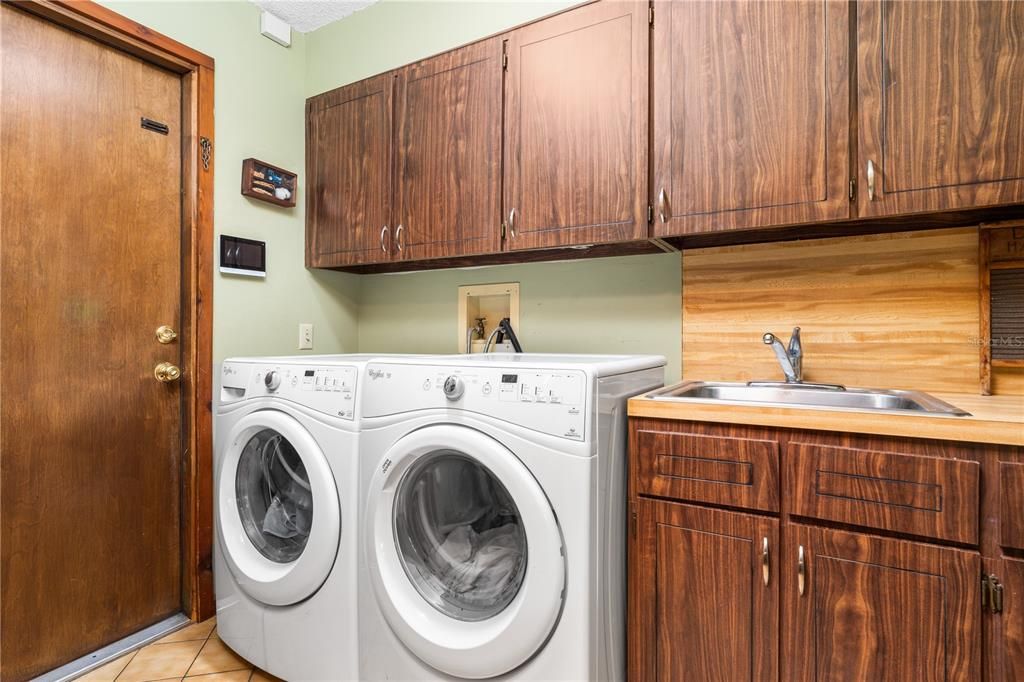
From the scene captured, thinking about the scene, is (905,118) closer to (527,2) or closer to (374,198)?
(527,2)

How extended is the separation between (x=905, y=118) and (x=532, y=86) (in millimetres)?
1051

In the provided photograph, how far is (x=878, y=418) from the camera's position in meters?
1.05

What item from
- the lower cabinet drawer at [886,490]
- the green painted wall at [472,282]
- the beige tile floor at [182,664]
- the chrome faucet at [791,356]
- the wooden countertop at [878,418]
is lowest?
the beige tile floor at [182,664]

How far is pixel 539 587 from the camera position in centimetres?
116

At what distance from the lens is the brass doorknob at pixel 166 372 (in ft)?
6.13

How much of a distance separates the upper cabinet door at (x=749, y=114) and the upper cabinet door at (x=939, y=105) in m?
0.06

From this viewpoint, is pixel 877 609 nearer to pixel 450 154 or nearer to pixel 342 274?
pixel 450 154

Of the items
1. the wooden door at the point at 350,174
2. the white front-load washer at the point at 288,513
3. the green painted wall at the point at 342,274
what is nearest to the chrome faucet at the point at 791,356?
the green painted wall at the point at 342,274

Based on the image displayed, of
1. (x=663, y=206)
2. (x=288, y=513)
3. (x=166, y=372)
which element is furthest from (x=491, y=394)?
(x=166, y=372)

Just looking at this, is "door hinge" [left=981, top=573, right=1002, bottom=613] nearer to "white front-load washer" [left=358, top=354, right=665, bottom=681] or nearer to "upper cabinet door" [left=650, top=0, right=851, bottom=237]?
"white front-load washer" [left=358, top=354, right=665, bottom=681]

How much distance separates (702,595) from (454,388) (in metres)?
0.76

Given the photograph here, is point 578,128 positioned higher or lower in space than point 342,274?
higher

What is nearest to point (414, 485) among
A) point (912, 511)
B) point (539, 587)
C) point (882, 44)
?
point (539, 587)

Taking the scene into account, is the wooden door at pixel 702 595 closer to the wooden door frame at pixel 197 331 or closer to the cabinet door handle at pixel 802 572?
the cabinet door handle at pixel 802 572
